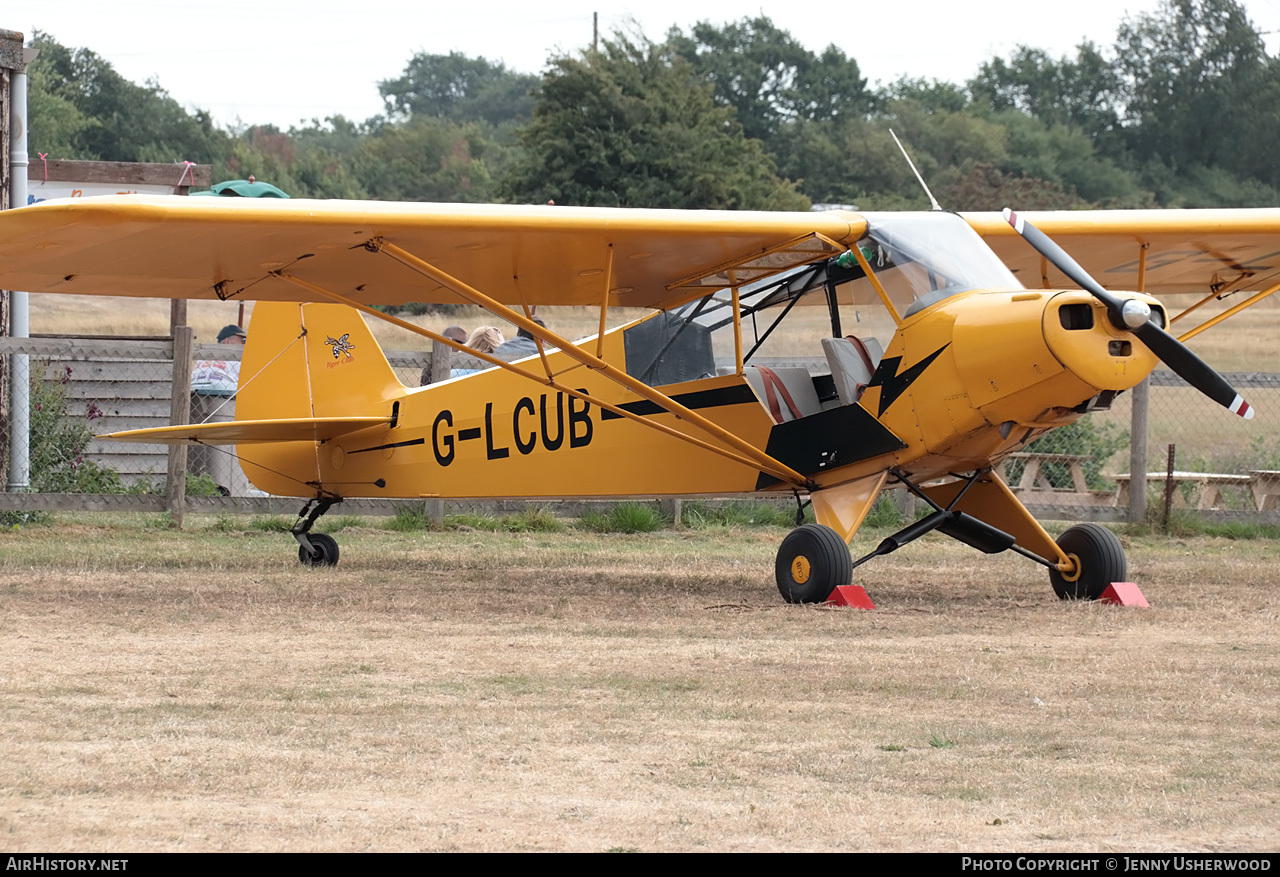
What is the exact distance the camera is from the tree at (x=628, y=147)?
4741cm

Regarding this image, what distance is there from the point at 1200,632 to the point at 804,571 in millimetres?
2159

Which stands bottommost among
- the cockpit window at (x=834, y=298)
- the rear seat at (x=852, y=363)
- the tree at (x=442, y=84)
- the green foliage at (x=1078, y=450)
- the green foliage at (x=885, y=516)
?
the green foliage at (x=885, y=516)

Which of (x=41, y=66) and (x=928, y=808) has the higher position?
(x=41, y=66)

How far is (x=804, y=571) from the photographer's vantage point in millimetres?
8391

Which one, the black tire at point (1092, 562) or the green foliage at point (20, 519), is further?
the green foliage at point (20, 519)

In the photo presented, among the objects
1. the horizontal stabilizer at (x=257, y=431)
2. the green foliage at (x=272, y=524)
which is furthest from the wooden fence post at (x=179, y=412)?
the horizontal stabilizer at (x=257, y=431)

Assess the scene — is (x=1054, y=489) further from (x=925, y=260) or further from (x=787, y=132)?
(x=787, y=132)

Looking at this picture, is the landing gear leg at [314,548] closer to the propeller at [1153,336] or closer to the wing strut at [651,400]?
the wing strut at [651,400]

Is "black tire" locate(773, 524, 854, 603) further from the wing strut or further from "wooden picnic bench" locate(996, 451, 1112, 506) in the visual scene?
"wooden picnic bench" locate(996, 451, 1112, 506)

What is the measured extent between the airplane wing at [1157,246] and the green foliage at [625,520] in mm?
4572

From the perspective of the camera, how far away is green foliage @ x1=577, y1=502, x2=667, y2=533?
1427 cm

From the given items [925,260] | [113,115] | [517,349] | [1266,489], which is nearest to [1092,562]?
[925,260]
